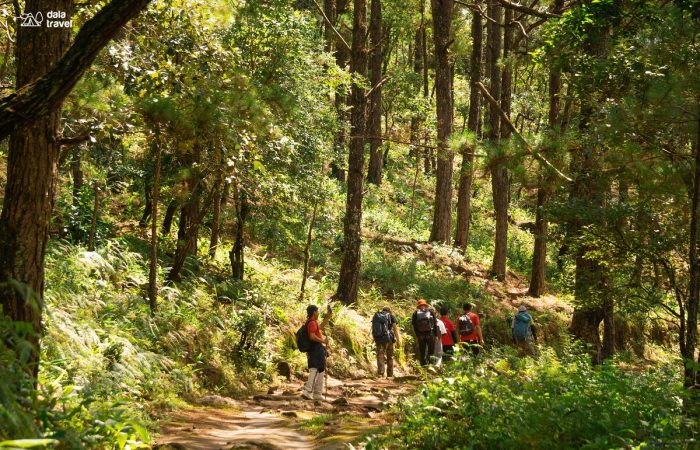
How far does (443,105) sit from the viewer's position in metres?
21.4

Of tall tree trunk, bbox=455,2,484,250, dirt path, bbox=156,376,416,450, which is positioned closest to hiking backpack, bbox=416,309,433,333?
dirt path, bbox=156,376,416,450

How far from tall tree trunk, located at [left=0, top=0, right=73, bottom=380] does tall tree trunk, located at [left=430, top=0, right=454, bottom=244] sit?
1371cm

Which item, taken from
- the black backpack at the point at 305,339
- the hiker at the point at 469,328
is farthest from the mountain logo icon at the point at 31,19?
the hiker at the point at 469,328

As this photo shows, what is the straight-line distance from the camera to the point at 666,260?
9.00 m

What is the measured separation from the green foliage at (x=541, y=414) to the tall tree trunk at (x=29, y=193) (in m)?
3.66

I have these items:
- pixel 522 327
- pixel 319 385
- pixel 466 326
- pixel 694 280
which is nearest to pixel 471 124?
pixel 522 327

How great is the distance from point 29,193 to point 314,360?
6.05m

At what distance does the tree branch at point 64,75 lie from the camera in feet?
16.5

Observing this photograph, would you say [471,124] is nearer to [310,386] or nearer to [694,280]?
[310,386]

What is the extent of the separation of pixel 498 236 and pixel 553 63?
11.9 metres

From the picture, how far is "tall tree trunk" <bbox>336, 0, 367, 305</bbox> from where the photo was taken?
624 inches

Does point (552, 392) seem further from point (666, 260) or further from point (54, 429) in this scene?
point (54, 429)

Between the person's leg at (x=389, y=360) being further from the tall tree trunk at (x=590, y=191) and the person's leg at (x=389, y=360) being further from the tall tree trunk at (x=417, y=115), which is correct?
the tall tree trunk at (x=417, y=115)

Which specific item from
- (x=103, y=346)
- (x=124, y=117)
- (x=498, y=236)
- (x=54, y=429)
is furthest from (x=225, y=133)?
(x=498, y=236)
